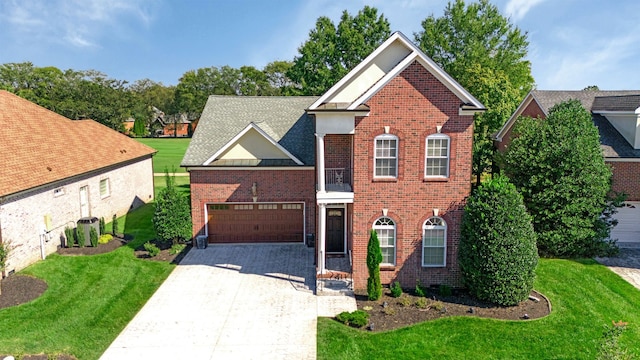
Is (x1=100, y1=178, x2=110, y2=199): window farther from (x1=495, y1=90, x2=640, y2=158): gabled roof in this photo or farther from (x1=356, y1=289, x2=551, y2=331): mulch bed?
(x1=495, y1=90, x2=640, y2=158): gabled roof

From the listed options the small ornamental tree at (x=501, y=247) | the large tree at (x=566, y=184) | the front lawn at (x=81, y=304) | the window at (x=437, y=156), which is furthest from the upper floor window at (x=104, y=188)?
the large tree at (x=566, y=184)

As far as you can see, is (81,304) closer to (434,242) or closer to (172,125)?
(434,242)

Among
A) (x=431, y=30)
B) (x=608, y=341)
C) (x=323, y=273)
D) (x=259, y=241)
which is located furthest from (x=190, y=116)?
(x=608, y=341)

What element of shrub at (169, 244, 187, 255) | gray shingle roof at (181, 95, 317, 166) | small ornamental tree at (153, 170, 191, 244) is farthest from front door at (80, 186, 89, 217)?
gray shingle roof at (181, 95, 317, 166)

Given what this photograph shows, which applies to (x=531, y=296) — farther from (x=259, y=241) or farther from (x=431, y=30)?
(x=431, y=30)

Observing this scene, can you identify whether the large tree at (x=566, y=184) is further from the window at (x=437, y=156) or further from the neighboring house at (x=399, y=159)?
the window at (x=437, y=156)
